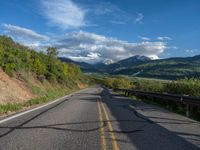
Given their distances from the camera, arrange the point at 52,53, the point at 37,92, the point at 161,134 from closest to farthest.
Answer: the point at 161,134, the point at 37,92, the point at 52,53

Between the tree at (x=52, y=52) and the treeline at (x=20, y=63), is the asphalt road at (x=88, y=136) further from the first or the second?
the tree at (x=52, y=52)

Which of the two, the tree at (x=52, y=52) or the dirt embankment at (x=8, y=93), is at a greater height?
the tree at (x=52, y=52)

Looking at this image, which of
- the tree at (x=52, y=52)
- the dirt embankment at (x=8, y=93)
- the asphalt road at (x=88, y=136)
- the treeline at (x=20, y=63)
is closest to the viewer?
the asphalt road at (x=88, y=136)

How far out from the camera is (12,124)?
10.7 meters

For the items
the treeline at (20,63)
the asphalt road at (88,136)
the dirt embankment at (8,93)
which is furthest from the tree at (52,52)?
the asphalt road at (88,136)

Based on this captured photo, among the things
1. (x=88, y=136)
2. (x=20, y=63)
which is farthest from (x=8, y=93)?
(x=88, y=136)

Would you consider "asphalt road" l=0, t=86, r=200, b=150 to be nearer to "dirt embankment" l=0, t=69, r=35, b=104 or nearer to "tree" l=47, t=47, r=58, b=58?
"dirt embankment" l=0, t=69, r=35, b=104

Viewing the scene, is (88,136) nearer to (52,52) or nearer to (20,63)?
(20,63)

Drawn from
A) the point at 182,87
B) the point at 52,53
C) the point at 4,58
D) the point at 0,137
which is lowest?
the point at 0,137

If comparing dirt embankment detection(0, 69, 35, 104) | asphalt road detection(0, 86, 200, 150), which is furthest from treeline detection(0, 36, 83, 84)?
asphalt road detection(0, 86, 200, 150)

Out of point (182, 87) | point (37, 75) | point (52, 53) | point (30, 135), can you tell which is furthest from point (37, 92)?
point (52, 53)

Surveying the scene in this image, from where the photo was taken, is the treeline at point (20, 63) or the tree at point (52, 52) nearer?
the treeline at point (20, 63)

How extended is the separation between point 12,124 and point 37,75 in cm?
2863

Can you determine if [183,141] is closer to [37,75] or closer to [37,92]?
[37,92]
